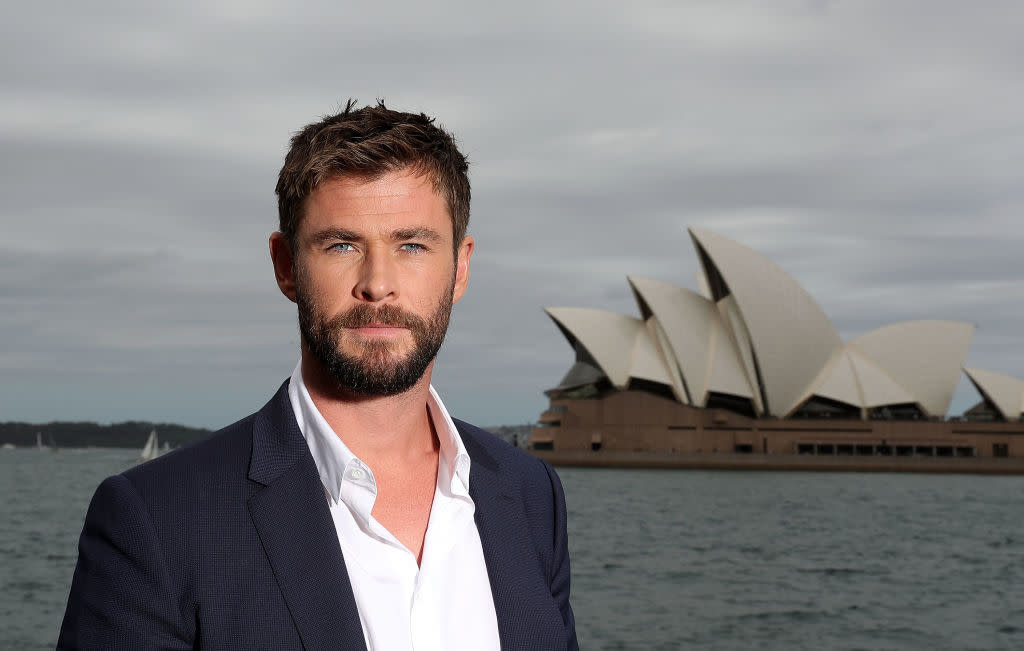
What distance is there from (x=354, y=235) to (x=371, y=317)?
116 mm

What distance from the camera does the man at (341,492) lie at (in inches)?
52.8

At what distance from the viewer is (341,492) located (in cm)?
145

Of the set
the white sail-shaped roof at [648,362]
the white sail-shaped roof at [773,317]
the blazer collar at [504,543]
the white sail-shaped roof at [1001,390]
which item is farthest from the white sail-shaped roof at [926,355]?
the blazer collar at [504,543]

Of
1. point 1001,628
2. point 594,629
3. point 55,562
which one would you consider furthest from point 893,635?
point 55,562

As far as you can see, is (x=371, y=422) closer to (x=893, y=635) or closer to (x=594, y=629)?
(x=594, y=629)

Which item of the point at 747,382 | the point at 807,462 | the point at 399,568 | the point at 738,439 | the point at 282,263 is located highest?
the point at 747,382

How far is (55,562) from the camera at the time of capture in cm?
1565

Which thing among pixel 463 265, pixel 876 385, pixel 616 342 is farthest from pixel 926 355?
pixel 463 265

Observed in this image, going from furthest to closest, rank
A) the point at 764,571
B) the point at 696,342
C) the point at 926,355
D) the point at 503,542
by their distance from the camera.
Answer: the point at 926,355 → the point at 696,342 → the point at 764,571 → the point at 503,542

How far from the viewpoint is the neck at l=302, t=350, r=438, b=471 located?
1474 mm

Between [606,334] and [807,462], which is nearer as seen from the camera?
[807,462]

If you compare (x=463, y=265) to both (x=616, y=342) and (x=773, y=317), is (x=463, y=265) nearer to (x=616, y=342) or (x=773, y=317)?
(x=773, y=317)

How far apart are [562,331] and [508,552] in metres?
43.9

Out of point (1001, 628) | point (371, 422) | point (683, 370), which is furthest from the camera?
point (683, 370)
